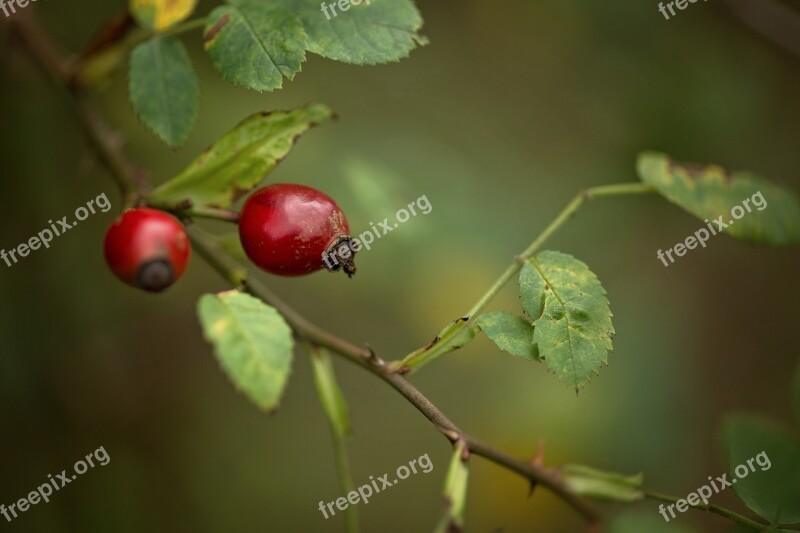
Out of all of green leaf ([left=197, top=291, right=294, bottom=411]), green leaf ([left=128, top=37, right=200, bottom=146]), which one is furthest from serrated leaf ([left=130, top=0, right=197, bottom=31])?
green leaf ([left=197, top=291, right=294, bottom=411])

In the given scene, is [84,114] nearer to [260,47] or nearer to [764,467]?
[260,47]

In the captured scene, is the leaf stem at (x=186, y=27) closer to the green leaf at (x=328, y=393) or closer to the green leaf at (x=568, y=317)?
the green leaf at (x=328, y=393)

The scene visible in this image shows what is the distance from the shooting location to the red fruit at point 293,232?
172 cm

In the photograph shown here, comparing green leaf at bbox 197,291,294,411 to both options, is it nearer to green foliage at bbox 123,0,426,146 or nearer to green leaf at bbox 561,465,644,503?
green foliage at bbox 123,0,426,146

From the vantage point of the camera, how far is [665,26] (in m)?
4.06

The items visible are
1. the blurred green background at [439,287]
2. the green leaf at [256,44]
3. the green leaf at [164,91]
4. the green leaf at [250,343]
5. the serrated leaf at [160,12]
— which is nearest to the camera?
the green leaf at [250,343]

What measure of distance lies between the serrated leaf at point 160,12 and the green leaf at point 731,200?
1.48 m

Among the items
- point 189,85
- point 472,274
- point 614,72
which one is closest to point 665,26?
point 614,72

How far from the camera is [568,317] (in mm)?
1728

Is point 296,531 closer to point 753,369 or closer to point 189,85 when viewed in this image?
point 189,85

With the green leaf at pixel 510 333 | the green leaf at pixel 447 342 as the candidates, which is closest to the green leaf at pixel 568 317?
the green leaf at pixel 510 333

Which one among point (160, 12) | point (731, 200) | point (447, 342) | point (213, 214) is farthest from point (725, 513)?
point (160, 12)

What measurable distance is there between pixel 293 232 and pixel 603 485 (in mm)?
1033

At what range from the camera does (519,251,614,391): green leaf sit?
5.51 ft
